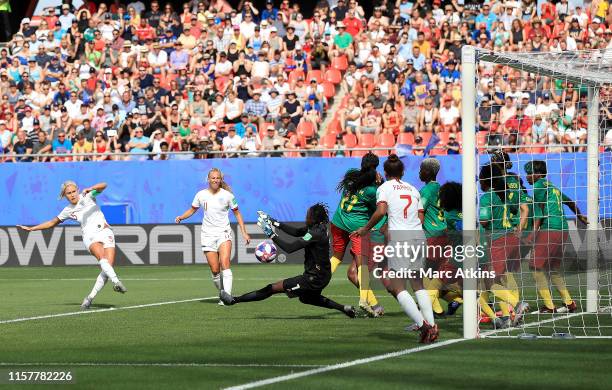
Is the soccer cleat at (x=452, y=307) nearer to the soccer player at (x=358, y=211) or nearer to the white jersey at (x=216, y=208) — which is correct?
the soccer player at (x=358, y=211)

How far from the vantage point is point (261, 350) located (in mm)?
11984

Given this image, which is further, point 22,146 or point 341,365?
point 22,146

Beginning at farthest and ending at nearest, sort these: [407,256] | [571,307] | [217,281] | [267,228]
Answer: [217,281], [571,307], [267,228], [407,256]

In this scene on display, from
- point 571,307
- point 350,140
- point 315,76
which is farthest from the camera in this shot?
point 315,76

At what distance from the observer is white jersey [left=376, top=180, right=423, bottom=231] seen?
1260 cm

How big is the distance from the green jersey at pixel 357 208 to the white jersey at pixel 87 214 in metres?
4.16

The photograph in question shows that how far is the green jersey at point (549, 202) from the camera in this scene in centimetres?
1623

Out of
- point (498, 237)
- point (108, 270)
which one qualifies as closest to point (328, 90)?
point (108, 270)

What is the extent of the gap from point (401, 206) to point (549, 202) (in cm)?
433

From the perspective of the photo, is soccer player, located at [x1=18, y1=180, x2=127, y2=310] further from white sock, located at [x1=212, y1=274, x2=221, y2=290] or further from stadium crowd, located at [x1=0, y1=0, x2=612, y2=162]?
stadium crowd, located at [x1=0, y1=0, x2=612, y2=162]

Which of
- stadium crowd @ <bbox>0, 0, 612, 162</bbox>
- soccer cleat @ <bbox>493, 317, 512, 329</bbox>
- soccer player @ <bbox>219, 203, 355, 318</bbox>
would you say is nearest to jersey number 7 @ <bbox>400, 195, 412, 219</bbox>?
soccer cleat @ <bbox>493, 317, 512, 329</bbox>

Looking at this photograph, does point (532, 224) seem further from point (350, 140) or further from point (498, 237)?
point (350, 140)

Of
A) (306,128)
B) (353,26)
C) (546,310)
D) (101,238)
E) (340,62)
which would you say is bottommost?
(546,310)

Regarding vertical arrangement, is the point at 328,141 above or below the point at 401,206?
above
